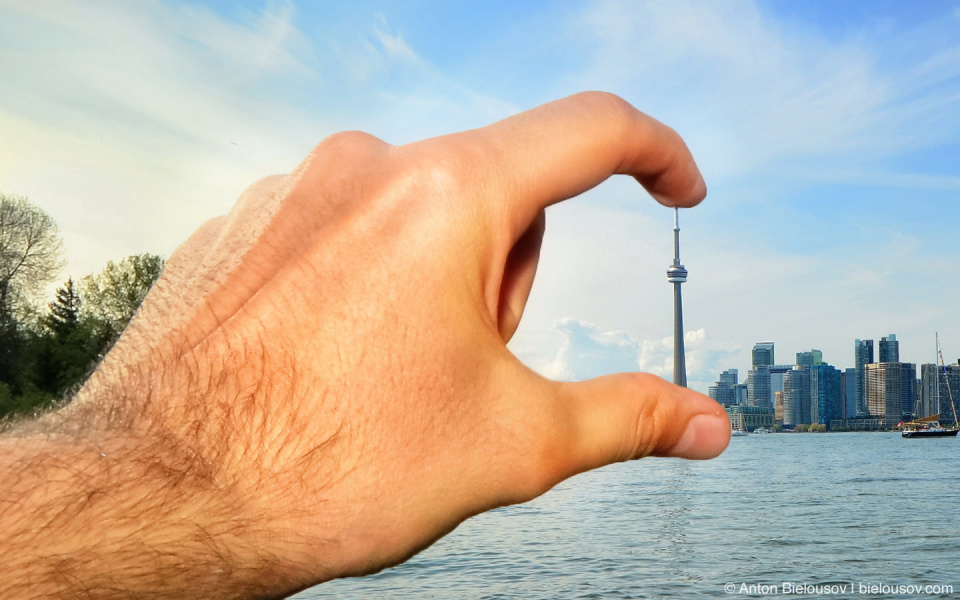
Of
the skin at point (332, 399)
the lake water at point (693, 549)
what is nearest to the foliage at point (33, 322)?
the lake water at point (693, 549)

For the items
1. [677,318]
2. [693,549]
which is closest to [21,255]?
[693,549]

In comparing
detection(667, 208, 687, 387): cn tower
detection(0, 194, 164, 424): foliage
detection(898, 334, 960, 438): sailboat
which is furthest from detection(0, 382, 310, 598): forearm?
detection(898, 334, 960, 438): sailboat

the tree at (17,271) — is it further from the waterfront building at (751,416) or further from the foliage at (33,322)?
the waterfront building at (751,416)

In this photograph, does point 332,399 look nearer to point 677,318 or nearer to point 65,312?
point 65,312

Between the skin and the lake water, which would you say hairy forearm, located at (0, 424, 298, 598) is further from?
the lake water

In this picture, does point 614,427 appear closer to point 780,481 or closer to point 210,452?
point 210,452

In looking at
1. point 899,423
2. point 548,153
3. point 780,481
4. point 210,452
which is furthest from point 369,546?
point 899,423

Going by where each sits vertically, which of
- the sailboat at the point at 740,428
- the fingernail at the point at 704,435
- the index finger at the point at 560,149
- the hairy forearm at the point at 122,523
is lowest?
the sailboat at the point at 740,428
